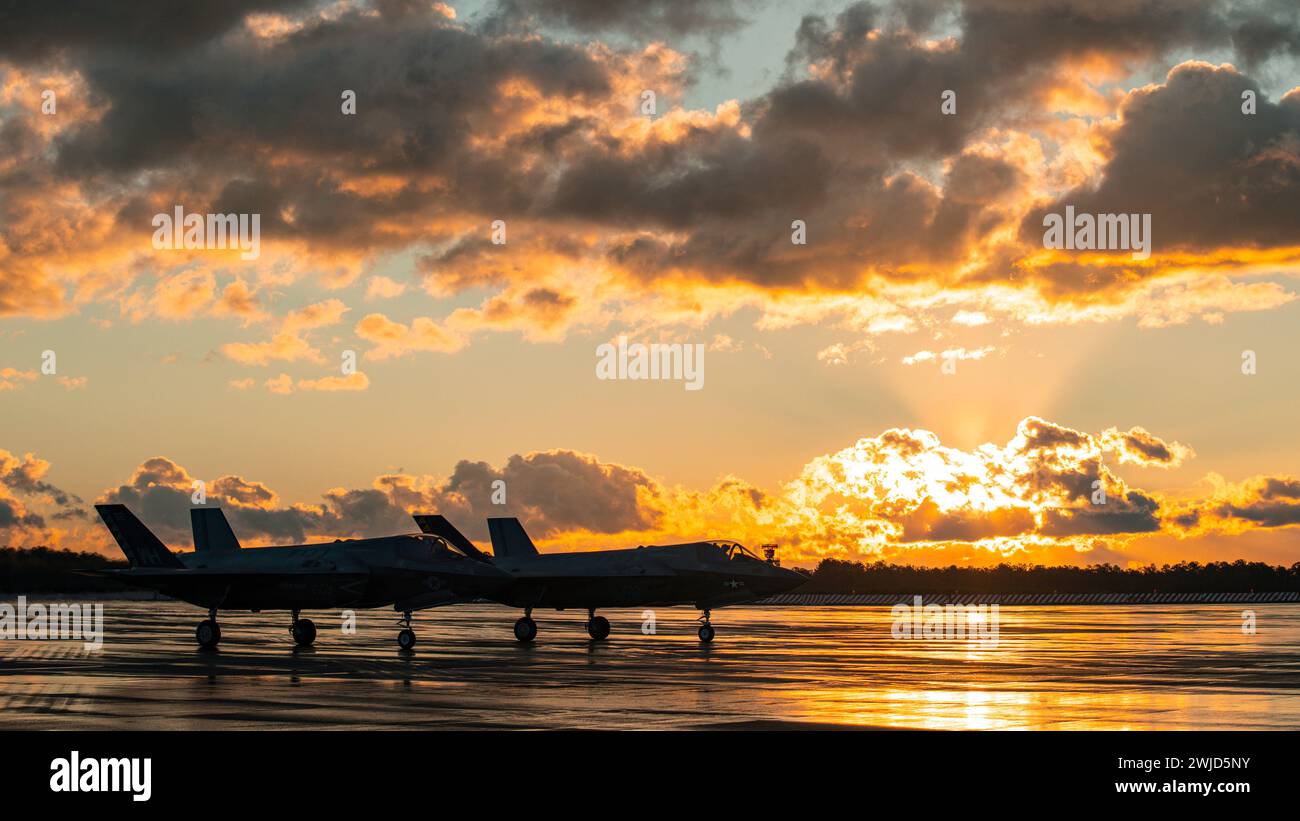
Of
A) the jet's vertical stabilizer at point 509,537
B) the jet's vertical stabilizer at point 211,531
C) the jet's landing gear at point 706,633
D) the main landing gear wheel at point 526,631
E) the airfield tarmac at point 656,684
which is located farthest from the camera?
the jet's vertical stabilizer at point 509,537

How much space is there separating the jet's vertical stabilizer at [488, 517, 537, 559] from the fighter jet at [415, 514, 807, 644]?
5.45 metres

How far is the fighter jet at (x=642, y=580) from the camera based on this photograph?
42531 millimetres

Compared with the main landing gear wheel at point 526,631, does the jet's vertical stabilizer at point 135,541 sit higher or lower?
higher

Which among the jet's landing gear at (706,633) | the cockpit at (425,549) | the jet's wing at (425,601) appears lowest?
the jet's landing gear at (706,633)

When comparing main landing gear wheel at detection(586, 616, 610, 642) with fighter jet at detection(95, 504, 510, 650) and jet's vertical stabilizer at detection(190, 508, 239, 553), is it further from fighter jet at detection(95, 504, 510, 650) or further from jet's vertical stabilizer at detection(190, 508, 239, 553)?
jet's vertical stabilizer at detection(190, 508, 239, 553)

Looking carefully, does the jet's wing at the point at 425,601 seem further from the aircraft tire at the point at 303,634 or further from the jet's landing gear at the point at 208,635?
the jet's landing gear at the point at 208,635

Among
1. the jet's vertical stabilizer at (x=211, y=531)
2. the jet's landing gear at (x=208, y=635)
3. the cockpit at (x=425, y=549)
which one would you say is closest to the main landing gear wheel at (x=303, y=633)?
the jet's landing gear at (x=208, y=635)

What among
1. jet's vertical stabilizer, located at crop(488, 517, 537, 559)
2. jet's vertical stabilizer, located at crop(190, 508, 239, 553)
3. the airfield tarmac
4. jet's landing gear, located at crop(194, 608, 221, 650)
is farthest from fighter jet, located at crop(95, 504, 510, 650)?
jet's vertical stabilizer, located at crop(488, 517, 537, 559)

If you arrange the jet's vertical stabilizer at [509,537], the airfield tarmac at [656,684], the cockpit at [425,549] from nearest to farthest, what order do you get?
the airfield tarmac at [656,684]
the cockpit at [425,549]
the jet's vertical stabilizer at [509,537]

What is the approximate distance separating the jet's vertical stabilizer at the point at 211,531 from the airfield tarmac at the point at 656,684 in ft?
12.3

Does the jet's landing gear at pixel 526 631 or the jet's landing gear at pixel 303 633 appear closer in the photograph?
the jet's landing gear at pixel 303 633

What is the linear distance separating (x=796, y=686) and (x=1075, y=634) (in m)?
26.8
